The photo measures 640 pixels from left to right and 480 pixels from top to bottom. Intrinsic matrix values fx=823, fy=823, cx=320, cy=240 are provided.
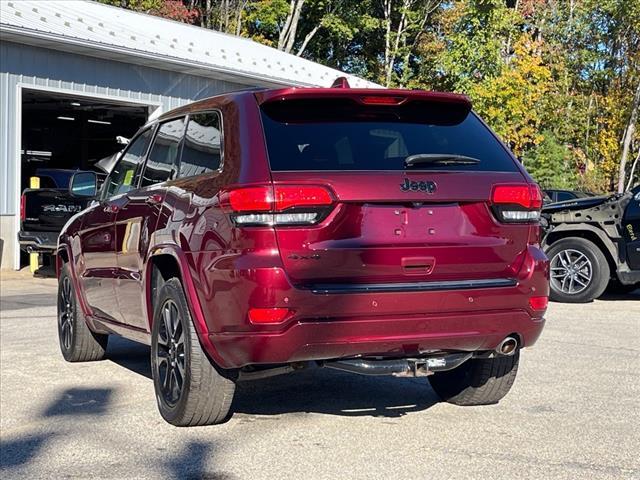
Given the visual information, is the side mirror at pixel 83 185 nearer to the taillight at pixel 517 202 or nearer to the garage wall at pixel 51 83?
the taillight at pixel 517 202

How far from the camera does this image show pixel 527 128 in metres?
30.5

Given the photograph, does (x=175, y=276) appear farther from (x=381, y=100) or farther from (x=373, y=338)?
(x=381, y=100)

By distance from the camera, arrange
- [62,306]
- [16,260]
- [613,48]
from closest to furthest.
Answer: [62,306], [16,260], [613,48]

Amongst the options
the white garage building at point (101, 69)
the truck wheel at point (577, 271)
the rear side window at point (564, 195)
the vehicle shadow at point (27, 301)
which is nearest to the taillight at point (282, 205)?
the truck wheel at point (577, 271)

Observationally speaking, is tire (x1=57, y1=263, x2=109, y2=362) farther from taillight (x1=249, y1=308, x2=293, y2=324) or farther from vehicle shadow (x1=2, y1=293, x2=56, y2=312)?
→ vehicle shadow (x1=2, y1=293, x2=56, y2=312)

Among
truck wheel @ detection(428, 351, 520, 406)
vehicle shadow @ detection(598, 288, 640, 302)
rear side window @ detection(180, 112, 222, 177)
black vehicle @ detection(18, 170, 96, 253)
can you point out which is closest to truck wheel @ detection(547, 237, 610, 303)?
vehicle shadow @ detection(598, 288, 640, 302)

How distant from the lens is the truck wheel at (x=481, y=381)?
16.8 ft

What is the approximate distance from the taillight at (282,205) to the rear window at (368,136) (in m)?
0.16

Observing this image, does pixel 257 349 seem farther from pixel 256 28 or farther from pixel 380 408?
pixel 256 28

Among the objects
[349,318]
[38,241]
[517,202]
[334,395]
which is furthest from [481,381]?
[38,241]

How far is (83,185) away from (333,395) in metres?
2.86

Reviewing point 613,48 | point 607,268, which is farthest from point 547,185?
point 607,268

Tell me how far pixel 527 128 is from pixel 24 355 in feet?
85.2

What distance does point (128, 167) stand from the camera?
20.3 ft
